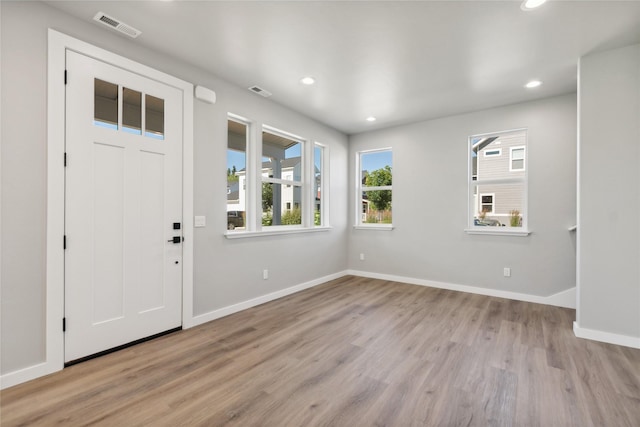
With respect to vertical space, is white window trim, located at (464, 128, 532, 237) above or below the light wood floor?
above

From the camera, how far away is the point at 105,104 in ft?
7.98

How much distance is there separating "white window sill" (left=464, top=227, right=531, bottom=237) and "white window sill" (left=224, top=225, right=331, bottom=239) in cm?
229

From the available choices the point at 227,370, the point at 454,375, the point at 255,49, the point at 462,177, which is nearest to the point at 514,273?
the point at 462,177

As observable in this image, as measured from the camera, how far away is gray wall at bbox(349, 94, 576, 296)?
3.81 meters

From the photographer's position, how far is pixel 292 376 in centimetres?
216

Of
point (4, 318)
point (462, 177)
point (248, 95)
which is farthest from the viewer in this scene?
point (462, 177)

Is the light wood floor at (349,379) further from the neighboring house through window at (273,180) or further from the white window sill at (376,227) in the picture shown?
the white window sill at (376,227)

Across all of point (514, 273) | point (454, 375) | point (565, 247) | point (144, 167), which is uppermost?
point (144, 167)

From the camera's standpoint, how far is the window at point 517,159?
412 cm

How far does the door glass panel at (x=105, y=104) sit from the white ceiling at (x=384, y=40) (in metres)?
0.50

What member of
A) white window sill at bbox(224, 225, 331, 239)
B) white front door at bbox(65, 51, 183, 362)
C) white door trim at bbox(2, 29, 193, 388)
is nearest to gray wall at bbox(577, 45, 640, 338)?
white window sill at bbox(224, 225, 331, 239)

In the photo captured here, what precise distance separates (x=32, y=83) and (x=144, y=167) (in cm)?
90

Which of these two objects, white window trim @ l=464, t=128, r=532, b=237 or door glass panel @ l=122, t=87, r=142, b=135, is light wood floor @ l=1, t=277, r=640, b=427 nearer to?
white window trim @ l=464, t=128, r=532, b=237

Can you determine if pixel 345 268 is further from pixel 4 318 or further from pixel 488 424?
pixel 4 318
